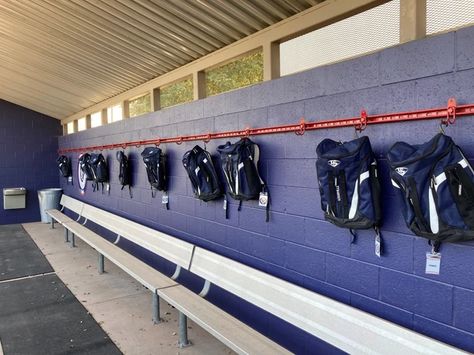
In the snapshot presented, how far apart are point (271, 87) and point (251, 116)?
300 millimetres

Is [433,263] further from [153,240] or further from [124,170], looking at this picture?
[124,170]

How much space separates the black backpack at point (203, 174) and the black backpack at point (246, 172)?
445 millimetres

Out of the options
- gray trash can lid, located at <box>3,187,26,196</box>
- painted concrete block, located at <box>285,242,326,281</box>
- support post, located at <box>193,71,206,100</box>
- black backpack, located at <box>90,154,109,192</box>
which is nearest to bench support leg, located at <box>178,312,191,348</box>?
painted concrete block, located at <box>285,242,326,281</box>

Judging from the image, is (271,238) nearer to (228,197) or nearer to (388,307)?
(228,197)

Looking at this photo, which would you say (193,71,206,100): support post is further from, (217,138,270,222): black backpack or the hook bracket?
the hook bracket

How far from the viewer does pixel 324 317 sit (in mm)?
2176

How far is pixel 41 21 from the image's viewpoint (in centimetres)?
383

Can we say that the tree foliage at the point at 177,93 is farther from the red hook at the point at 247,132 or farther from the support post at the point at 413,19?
the support post at the point at 413,19

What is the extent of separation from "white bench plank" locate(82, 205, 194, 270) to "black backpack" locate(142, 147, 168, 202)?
1.62 feet

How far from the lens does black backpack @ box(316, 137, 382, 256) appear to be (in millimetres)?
1938

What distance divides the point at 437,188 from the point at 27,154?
892 cm

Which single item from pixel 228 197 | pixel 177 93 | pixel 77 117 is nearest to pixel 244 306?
pixel 228 197

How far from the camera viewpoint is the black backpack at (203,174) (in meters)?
3.29

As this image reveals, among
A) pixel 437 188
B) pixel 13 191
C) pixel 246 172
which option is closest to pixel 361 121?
pixel 437 188
